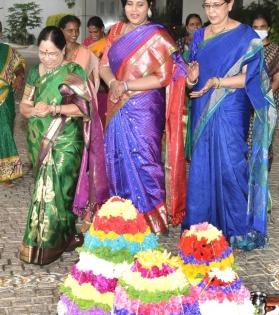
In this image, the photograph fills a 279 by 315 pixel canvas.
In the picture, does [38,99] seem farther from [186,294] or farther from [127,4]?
[186,294]

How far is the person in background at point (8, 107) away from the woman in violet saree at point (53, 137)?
7.45 feet

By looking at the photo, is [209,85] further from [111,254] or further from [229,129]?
[111,254]

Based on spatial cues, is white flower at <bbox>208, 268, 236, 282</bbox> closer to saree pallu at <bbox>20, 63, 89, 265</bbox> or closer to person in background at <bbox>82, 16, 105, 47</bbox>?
saree pallu at <bbox>20, 63, 89, 265</bbox>

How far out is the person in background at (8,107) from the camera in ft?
20.3

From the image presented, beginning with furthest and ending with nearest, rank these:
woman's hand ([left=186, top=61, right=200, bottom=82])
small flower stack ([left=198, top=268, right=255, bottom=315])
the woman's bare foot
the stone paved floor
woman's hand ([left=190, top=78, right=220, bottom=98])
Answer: the woman's bare foot < woman's hand ([left=186, top=61, right=200, bottom=82]) < woman's hand ([left=190, top=78, right=220, bottom=98]) < the stone paved floor < small flower stack ([left=198, top=268, right=255, bottom=315])

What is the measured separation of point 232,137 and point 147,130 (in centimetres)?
62

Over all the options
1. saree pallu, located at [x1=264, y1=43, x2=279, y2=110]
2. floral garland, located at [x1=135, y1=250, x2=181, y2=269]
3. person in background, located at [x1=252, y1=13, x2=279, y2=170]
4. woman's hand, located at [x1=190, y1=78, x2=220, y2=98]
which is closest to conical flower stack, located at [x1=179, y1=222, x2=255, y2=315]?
floral garland, located at [x1=135, y1=250, x2=181, y2=269]

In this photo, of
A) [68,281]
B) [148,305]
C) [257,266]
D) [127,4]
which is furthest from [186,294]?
[127,4]

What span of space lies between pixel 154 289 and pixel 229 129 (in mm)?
2072

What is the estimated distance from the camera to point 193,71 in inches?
169

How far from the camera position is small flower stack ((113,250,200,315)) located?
234 cm

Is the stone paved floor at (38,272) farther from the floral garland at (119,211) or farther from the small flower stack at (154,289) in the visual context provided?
the small flower stack at (154,289)

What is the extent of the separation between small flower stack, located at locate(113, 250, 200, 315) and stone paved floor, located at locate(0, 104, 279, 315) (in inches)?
44.5

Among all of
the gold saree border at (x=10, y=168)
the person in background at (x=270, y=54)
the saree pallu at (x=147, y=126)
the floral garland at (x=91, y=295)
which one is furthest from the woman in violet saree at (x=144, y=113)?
the gold saree border at (x=10, y=168)
